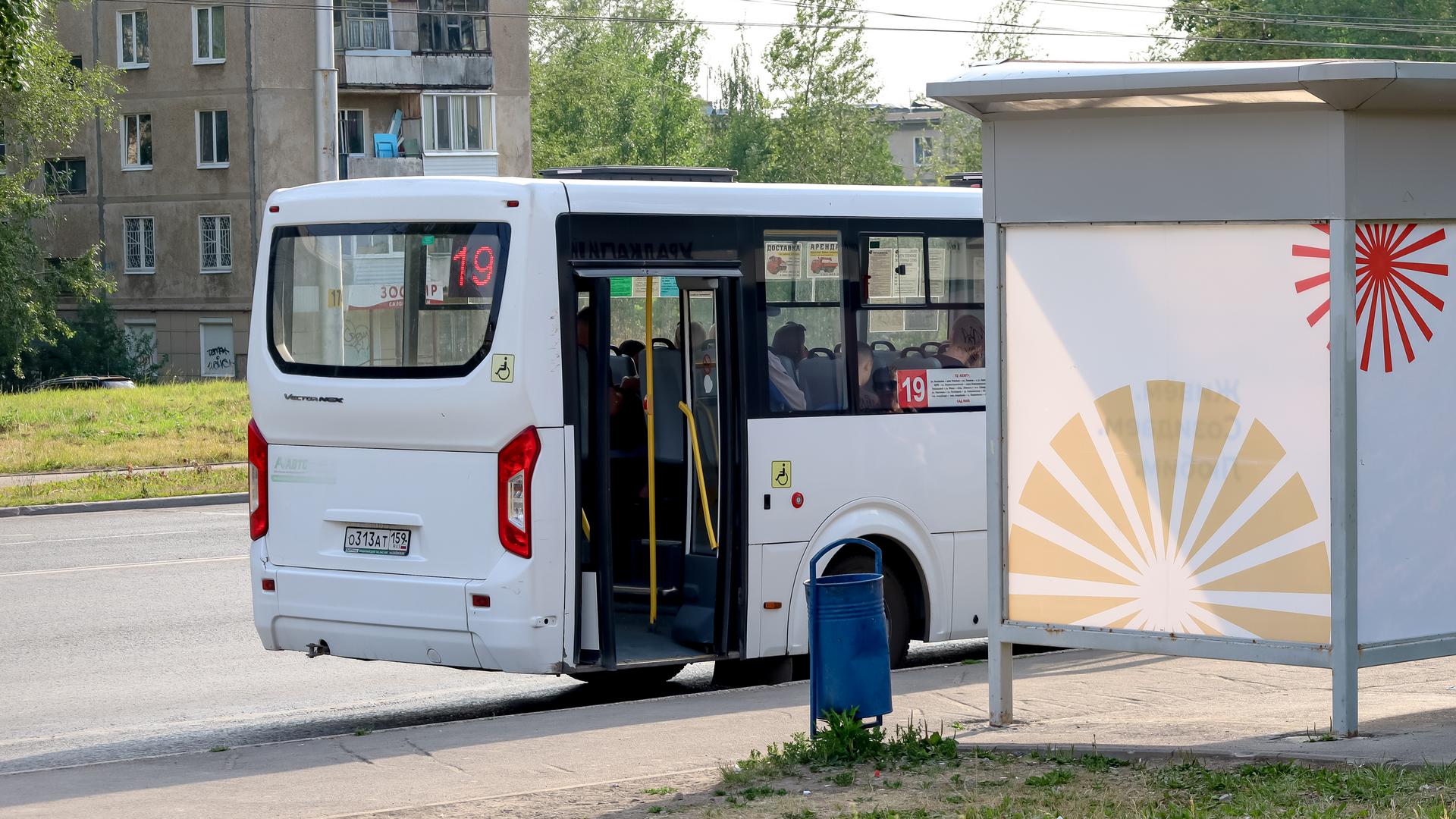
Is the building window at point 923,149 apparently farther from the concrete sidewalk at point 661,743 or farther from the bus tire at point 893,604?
the concrete sidewalk at point 661,743

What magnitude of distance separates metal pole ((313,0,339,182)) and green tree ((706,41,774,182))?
2168 inches

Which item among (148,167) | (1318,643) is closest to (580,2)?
(148,167)

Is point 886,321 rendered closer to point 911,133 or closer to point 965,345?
point 965,345

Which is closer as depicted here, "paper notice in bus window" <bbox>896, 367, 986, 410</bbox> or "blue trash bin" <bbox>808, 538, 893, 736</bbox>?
"blue trash bin" <bbox>808, 538, 893, 736</bbox>

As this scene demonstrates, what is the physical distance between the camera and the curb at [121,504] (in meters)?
22.2

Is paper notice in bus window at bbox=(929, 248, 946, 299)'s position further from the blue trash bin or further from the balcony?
the balcony

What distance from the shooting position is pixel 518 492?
349 inches

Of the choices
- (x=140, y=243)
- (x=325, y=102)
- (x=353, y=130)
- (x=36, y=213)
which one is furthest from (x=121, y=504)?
(x=140, y=243)

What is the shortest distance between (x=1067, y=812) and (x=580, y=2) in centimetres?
8837

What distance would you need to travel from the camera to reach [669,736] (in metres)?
8.26

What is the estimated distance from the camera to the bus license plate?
916 centimetres

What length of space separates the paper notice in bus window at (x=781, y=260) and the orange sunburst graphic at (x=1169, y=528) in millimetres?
2558

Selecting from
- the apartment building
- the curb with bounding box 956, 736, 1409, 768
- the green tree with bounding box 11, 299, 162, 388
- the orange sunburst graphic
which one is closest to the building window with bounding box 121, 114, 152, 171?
the apartment building

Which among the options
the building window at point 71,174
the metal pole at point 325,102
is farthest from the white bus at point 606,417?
the building window at point 71,174
